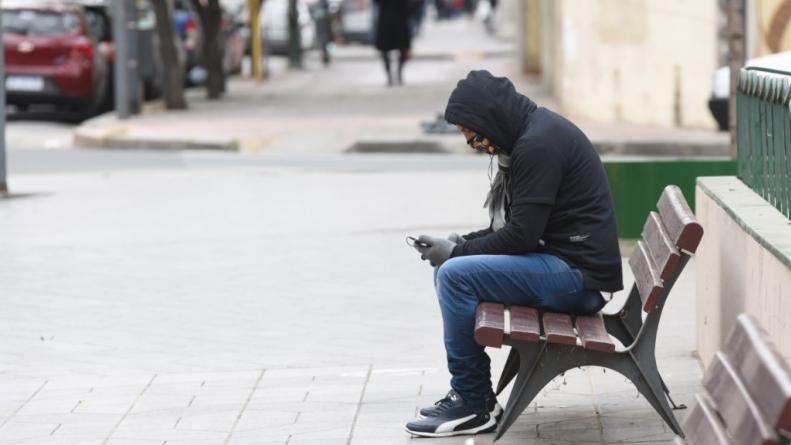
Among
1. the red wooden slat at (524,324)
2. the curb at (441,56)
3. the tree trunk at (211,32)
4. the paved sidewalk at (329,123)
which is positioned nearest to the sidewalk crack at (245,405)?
the red wooden slat at (524,324)

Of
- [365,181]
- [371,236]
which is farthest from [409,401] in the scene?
[365,181]

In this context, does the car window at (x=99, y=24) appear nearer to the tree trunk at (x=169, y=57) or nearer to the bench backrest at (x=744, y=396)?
the tree trunk at (x=169, y=57)

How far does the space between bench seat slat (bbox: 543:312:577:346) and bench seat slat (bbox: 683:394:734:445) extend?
192cm

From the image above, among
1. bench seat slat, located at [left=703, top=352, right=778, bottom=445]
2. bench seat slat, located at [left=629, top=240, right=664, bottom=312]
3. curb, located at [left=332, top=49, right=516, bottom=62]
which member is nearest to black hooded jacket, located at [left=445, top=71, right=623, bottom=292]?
bench seat slat, located at [left=629, top=240, right=664, bottom=312]

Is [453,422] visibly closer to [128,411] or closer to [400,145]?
[128,411]

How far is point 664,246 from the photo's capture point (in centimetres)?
558

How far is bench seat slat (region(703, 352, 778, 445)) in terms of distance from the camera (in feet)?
9.53

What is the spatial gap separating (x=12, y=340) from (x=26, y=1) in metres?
15.7

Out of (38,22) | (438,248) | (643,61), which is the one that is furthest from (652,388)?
(38,22)

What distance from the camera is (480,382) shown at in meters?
5.76

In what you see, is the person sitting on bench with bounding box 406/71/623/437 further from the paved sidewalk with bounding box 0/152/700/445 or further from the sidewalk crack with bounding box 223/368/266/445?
the sidewalk crack with bounding box 223/368/266/445

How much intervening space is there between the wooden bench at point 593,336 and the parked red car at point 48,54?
1719cm

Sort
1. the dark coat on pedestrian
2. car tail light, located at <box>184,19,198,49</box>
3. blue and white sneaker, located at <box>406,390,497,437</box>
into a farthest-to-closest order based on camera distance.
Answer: car tail light, located at <box>184,19,198,49</box>
the dark coat on pedestrian
blue and white sneaker, located at <box>406,390,497,437</box>

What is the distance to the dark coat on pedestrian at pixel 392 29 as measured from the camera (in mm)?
27719
